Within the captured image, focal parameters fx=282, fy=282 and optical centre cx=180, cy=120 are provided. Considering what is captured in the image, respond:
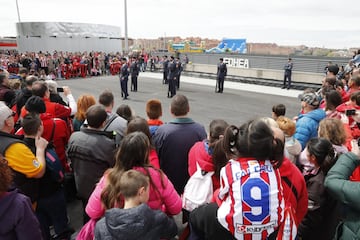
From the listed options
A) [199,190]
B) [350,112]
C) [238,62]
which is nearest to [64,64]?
[238,62]

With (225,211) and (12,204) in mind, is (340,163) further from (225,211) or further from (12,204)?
(12,204)

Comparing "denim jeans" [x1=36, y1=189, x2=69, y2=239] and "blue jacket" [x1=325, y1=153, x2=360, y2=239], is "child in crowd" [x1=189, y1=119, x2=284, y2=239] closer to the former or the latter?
"blue jacket" [x1=325, y1=153, x2=360, y2=239]

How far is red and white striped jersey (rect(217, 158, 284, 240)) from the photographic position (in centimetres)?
164

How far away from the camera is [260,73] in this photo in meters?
18.5

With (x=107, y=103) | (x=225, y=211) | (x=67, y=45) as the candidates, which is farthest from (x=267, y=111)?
(x=67, y=45)

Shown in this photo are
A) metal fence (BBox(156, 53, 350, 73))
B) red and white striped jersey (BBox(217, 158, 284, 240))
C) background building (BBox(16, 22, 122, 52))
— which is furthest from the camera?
background building (BBox(16, 22, 122, 52))

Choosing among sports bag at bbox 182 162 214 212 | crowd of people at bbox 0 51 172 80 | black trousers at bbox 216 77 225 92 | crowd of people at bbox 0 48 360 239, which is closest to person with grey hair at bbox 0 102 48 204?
crowd of people at bbox 0 48 360 239

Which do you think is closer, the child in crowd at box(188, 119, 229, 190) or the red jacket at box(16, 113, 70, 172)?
the child in crowd at box(188, 119, 229, 190)

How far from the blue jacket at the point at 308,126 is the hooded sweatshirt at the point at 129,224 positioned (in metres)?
2.66

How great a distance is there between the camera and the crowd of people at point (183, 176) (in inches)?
66.7

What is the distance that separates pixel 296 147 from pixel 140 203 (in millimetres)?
1863

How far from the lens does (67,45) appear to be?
38.7 metres

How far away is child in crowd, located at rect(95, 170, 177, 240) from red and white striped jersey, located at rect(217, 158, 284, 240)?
0.46 m

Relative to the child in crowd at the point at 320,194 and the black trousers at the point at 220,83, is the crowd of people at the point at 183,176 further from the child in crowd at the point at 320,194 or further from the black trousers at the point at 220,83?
the black trousers at the point at 220,83
